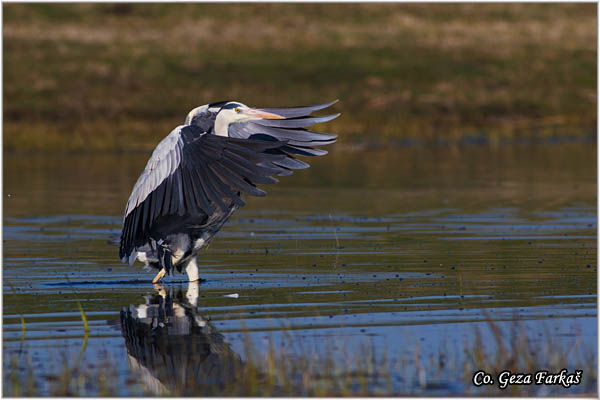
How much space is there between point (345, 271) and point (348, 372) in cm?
366

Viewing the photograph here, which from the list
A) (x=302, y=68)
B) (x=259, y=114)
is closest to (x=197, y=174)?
(x=259, y=114)

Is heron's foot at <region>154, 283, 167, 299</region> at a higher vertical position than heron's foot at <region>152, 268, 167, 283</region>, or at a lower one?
lower

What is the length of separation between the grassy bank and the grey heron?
1652 centimetres

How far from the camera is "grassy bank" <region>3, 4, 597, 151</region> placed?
2895 cm

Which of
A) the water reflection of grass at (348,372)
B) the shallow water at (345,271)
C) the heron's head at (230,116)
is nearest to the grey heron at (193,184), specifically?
the heron's head at (230,116)

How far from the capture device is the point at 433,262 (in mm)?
10414

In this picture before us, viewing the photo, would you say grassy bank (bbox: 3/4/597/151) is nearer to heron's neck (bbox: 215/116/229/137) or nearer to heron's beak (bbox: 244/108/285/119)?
heron's beak (bbox: 244/108/285/119)

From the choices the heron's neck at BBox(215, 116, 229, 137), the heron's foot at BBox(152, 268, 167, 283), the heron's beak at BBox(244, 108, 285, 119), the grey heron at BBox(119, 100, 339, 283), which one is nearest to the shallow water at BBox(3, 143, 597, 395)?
the heron's foot at BBox(152, 268, 167, 283)

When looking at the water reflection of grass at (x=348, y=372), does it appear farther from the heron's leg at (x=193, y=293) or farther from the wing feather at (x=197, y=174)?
the wing feather at (x=197, y=174)

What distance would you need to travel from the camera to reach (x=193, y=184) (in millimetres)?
8672

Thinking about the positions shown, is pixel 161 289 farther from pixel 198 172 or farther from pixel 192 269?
pixel 198 172

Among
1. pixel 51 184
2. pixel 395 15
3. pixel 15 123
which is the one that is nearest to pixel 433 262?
pixel 51 184

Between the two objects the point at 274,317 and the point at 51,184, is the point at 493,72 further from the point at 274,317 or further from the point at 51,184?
the point at 274,317

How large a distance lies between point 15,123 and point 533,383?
2391cm
